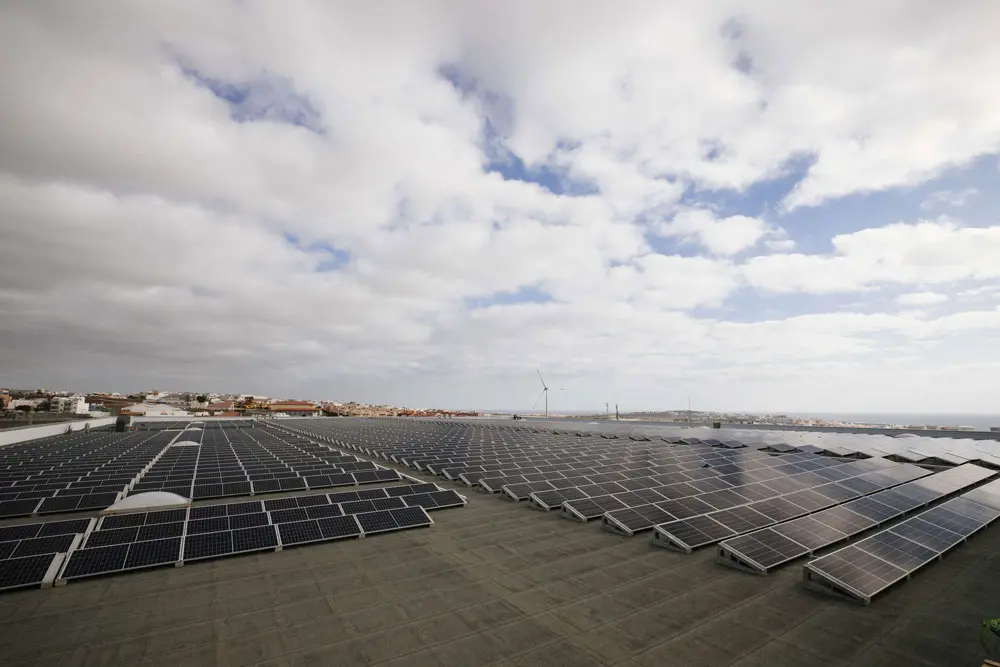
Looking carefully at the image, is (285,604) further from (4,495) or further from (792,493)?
(792,493)

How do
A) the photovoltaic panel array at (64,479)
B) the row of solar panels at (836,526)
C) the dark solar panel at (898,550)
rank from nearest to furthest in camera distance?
1. the row of solar panels at (836,526)
2. the dark solar panel at (898,550)
3. the photovoltaic panel array at (64,479)

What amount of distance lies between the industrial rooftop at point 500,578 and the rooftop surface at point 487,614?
0.25 feet

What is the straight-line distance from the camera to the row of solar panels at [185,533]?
15.5 meters

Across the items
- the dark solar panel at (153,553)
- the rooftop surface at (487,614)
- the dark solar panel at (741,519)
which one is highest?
the dark solar panel at (741,519)

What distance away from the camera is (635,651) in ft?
38.0

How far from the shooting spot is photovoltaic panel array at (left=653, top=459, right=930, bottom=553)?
2008 cm

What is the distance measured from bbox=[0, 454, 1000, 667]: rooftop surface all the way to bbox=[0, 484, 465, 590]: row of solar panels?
0.69m

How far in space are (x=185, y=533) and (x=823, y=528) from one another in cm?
3030

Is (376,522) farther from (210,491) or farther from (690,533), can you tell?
(690,533)

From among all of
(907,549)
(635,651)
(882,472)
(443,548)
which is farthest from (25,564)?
(882,472)

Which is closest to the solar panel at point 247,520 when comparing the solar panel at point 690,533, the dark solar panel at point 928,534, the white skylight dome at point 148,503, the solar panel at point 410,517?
the white skylight dome at point 148,503

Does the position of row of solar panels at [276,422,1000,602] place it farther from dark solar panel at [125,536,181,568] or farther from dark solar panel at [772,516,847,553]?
dark solar panel at [125,536,181,568]

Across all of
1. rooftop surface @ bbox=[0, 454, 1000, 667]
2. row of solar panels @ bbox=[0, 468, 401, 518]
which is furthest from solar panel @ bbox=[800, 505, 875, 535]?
row of solar panels @ bbox=[0, 468, 401, 518]

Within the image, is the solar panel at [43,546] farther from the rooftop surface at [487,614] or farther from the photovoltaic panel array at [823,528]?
the photovoltaic panel array at [823,528]
